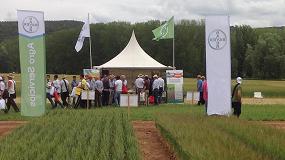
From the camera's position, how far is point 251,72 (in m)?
102

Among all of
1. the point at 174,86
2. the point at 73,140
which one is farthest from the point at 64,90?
the point at 73,140

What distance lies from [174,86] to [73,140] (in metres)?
20.5

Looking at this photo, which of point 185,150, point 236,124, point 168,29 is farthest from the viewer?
point 168,29

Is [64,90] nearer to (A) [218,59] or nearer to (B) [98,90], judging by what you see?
(B) [98,90]

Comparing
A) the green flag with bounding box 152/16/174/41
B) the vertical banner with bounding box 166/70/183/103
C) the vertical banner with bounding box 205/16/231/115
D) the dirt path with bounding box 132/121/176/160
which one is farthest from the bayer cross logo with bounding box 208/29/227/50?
the green flag with bounding box 152/16/174/41

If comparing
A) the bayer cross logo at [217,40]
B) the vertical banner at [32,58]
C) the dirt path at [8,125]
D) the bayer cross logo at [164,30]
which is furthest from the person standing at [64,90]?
the bayer cross logo at [217,40]

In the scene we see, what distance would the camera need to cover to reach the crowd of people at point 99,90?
27344 mm

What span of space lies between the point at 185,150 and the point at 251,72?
95.5 meters

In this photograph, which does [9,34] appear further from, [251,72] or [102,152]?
[102,152]

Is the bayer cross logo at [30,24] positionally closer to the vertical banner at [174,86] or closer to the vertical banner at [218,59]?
the vertical banner at [218,59]

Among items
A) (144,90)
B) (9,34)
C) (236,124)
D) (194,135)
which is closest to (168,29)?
(144,90)

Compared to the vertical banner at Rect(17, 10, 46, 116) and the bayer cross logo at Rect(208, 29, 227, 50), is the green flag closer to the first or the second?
the bayer cross logo at Rect(208, 29, 227, 50)

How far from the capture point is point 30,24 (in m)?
18.4

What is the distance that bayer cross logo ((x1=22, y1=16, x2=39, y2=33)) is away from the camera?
18297mm
